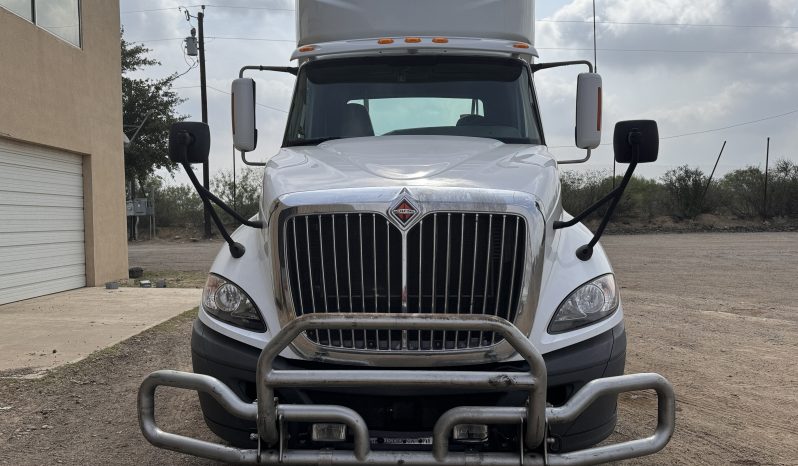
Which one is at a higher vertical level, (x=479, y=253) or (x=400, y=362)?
(x=479, y=253)

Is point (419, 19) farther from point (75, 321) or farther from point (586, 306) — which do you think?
point (75, 321)

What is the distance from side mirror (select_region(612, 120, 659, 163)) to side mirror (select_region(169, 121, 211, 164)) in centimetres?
210

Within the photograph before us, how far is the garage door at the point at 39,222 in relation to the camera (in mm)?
9445

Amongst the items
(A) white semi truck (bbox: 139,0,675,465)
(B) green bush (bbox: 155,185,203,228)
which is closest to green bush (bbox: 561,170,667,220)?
(B) green bush (bbox: 155,185,203,228)

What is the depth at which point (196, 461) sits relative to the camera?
12.7 ft

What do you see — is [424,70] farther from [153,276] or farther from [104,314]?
[153,276]

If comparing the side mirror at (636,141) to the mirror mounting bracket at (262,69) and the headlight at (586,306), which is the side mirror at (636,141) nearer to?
the headlight at (586,306)

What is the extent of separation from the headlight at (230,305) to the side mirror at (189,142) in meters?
0.64

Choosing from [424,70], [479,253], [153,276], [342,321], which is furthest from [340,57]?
[153,276]

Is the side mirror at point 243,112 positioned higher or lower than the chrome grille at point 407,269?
higher

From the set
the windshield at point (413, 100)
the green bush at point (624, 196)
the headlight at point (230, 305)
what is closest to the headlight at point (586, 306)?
the headlight at point (230, 305)

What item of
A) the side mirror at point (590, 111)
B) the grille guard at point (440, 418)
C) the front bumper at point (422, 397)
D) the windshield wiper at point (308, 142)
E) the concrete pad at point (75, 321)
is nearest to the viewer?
the grille guard at point (440, 418)

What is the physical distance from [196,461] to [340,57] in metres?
2.96

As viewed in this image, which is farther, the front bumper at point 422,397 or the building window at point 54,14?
the building window at point 54,14
